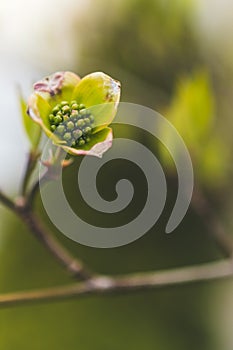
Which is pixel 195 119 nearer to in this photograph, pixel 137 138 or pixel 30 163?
pixel 30 163

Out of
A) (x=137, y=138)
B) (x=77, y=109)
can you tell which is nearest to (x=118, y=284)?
(x=77, y=109)

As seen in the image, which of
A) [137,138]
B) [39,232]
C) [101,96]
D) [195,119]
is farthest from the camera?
[137,138]

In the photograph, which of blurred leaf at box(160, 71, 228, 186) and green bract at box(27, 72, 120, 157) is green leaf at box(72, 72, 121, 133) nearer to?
green bract at box(27, 72, 120, 157)

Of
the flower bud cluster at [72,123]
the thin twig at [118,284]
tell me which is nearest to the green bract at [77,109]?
the flower bud cluster at [72,123]

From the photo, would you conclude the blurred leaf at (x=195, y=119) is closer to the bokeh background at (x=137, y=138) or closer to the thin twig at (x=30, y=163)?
the bokeh background at (x=137, y=138)

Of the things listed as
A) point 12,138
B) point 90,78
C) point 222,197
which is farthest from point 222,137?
point 90,78
